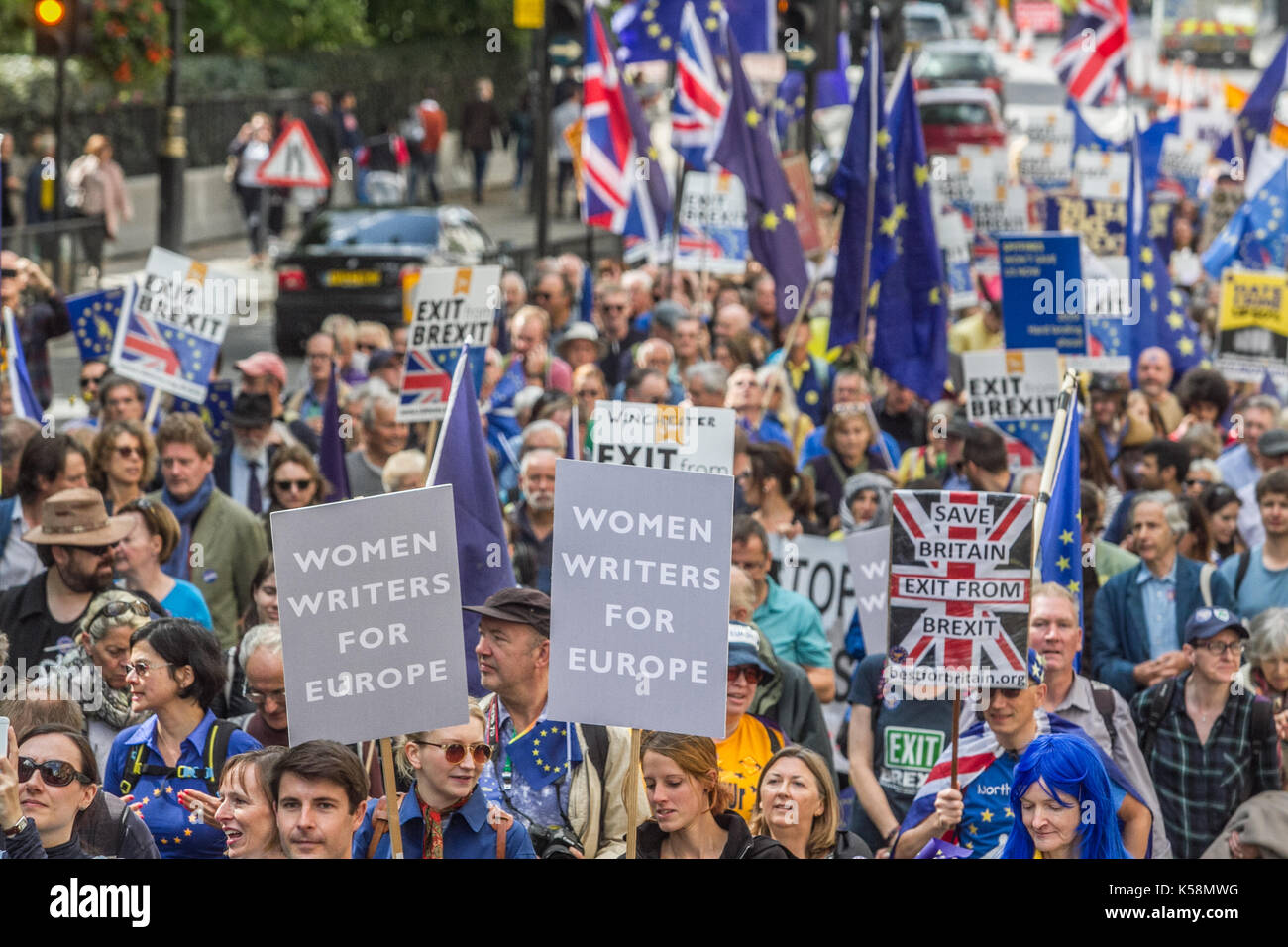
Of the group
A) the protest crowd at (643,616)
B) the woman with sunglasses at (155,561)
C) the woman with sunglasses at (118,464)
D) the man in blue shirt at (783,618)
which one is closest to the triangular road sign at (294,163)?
the protest crowd at (643,616)

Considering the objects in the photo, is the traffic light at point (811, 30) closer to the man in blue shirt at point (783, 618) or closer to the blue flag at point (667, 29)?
the blue flag at point (667, 29)

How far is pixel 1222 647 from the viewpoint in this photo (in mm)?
7113

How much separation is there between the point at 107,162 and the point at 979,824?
61.6ft

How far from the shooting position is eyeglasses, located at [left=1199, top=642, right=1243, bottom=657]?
711 centimetres

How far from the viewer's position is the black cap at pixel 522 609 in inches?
246

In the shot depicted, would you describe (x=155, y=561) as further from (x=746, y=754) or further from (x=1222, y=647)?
(x=1222, y=647)

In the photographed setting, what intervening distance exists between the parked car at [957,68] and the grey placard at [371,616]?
3359cm

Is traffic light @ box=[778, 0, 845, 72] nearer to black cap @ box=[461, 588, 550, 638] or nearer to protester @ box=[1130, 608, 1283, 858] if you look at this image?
protester @ box=[1130, 608, 1283, 858]

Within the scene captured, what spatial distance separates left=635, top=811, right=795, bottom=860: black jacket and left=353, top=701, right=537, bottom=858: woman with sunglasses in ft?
0.98

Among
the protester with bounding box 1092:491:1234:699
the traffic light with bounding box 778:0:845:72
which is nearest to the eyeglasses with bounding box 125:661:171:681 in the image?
the protester with bounding box 1092:491:1234:699

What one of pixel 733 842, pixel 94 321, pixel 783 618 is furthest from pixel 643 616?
pixel 94 321
